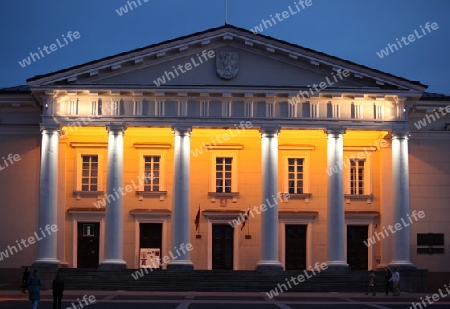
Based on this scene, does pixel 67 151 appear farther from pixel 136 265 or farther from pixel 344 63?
pixel 344 63

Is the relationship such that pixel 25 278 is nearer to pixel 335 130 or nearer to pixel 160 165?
pixel 160 165

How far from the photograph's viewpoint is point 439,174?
47.4 m

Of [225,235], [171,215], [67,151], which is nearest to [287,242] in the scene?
[225,235]

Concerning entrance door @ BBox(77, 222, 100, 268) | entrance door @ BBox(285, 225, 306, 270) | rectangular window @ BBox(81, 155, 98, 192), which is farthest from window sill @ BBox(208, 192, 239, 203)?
entrance door @ BBox(77, 222, 100, 268)

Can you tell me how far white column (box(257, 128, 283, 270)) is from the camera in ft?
141

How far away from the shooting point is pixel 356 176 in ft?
157

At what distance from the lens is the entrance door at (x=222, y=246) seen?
47.3 m

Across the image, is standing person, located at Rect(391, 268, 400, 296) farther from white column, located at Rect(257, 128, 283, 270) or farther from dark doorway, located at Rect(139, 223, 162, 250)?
dark doorway, located at Rect(139, 223, 162, 250)

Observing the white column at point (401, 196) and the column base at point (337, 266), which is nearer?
the column base at point (337, 266)

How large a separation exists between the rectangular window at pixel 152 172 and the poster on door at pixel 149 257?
3380 mm

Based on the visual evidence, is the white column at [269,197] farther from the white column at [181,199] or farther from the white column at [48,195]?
the white column at [48,195]

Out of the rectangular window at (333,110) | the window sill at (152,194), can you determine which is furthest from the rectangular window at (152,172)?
the rectangular window at (333,110)

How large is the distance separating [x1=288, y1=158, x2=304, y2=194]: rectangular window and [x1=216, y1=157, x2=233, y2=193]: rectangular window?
3.43m

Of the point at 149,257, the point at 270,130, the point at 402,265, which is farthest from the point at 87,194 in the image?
the point at 402,265
